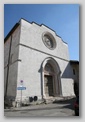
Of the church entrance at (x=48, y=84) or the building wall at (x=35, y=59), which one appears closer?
the building wall at (x=35, y=59)

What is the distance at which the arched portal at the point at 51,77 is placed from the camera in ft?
18.8

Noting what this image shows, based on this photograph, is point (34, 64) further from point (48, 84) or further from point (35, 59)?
point (48, 84)

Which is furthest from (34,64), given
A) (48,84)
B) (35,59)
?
(48,84)

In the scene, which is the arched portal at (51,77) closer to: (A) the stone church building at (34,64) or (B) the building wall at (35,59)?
(A) the stone church building at (34,64)

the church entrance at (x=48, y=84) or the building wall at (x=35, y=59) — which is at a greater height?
the building wall at (x=35, y=59)

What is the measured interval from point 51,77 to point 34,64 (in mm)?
1365

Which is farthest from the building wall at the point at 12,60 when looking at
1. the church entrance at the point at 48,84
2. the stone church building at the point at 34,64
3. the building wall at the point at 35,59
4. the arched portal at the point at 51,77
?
the church entrance at the point at 48,84

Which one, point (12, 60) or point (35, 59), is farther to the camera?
point (35, 59)

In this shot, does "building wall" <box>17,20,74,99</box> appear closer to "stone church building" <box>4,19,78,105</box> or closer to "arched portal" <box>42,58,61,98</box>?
"stone church building" <box>4,19,78,105</box>

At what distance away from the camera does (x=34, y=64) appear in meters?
5.27

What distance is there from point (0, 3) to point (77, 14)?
5.98ft

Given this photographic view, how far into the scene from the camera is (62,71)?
19.2 feet

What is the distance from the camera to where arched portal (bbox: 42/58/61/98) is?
574cm

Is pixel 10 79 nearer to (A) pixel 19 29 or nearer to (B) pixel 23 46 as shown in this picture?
(B) pixel 23 46
